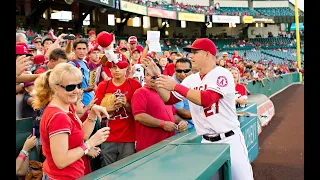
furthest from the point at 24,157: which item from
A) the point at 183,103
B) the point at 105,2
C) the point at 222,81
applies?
the point at 105,2

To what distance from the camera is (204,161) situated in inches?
95.7

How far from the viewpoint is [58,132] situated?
215 cm

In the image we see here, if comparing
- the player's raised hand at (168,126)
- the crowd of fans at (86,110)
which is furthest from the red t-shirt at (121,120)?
the player's raised hand at (168,126)

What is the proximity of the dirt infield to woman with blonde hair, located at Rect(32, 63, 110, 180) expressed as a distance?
12.3 feet

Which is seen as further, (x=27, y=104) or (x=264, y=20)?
(x=264, y=20)

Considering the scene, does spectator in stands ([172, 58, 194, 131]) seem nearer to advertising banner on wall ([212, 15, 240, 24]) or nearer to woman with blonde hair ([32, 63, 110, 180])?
woman with blonde hair ([32, 63, 110, 180])

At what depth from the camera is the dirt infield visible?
5.67 meters

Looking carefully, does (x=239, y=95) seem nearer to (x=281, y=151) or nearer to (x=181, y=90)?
(x=281, y=151)

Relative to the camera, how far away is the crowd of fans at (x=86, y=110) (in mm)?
2266

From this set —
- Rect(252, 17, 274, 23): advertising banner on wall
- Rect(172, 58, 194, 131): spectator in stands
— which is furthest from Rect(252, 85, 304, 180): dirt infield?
Rect(252, 17, 274, 23): advertising banner on wall

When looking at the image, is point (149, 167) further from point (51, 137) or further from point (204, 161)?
point (51, 137)

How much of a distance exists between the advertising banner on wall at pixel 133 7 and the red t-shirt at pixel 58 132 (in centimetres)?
2130

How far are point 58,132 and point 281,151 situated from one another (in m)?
→ 5.89
